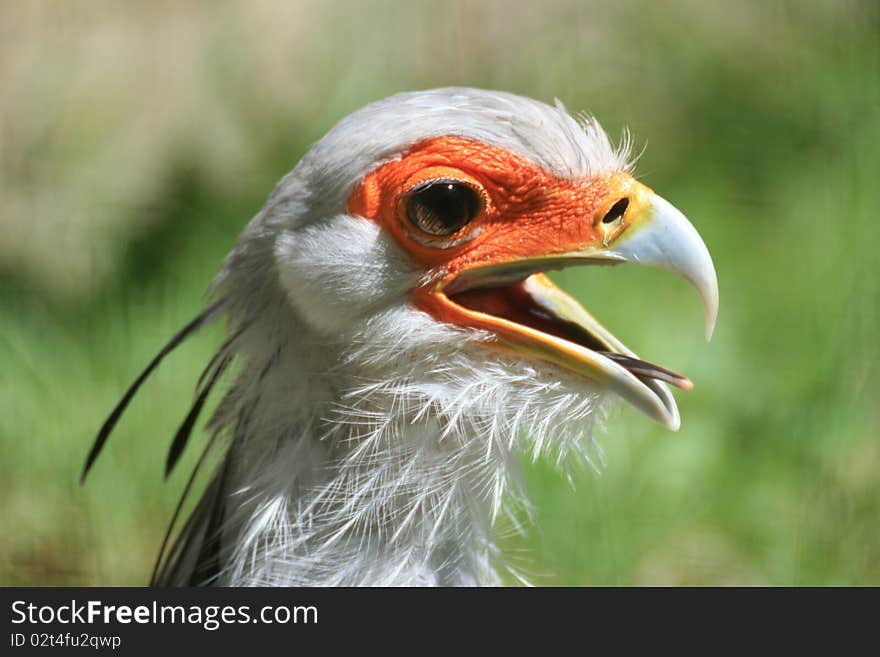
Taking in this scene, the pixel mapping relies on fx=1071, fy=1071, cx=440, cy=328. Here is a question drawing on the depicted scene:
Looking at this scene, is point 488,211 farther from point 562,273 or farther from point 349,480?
point 562,273

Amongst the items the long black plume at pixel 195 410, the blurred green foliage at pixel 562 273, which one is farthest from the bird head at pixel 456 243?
the blurred green foliage at pixel 562 273

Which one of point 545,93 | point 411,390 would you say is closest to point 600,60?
point 545,93

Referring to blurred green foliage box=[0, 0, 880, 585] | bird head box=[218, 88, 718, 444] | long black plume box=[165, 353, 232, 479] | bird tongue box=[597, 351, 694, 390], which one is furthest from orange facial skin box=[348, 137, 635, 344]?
blurred green foliage box=[0, 0, 880, 585]

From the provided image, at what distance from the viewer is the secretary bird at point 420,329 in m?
1.70

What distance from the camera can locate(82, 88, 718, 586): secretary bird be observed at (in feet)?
Answer: 5.58

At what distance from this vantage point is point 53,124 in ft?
12.2

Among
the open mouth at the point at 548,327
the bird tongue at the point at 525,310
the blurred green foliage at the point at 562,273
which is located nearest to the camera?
the open mouth at the point at 548,327

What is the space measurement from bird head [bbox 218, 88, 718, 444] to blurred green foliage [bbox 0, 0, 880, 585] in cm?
132

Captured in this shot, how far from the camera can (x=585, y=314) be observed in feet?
5.99

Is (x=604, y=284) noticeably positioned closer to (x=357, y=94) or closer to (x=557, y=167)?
(x=357, y=94)

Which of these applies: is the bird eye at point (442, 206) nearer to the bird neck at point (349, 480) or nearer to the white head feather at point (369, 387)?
the white head feather at point (369, 387)

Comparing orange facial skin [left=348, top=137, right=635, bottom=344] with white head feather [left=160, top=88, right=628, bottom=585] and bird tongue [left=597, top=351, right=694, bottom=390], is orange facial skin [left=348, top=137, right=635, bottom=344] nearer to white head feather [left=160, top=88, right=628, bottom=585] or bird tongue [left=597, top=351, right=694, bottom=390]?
white head feather [left=160, top=88, right=628, bottom=585]

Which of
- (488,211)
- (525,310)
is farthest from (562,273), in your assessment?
(488,211)

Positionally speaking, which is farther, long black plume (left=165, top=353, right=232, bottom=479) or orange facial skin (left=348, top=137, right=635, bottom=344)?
long black plume (left=165, top=353, right=232, bottom=479)
